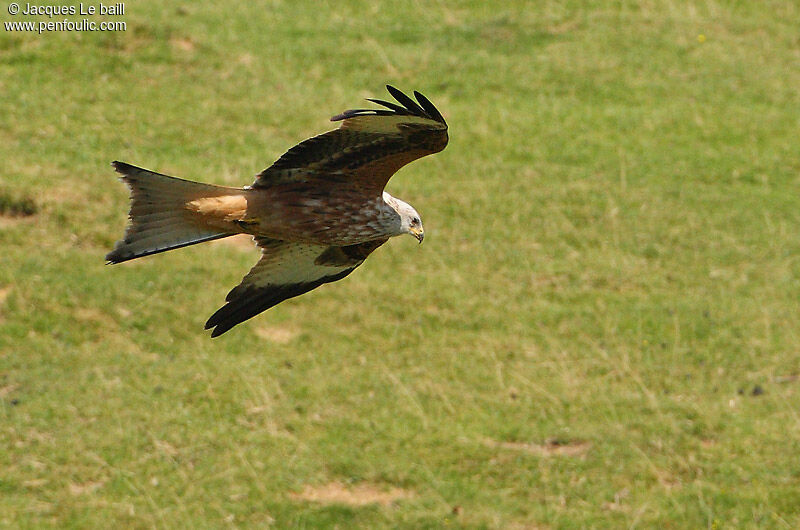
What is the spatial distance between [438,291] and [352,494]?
2966 millimetres

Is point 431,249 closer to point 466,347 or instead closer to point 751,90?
point 466,347

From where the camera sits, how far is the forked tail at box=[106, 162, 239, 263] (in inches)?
289

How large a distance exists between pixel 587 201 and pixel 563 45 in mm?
3588

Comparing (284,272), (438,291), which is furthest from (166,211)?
(438,291)

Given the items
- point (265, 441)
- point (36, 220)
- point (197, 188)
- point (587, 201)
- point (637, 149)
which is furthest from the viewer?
point (637, 149)

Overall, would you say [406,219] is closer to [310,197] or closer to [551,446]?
[310,197]

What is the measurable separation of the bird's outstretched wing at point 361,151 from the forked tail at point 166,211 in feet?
1.27

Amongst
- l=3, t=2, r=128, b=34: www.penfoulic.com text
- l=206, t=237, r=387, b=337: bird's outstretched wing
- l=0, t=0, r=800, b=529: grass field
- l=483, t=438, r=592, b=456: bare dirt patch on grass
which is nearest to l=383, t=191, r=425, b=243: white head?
l=206, t=237, r=387, b=337: bird's outstretched wing

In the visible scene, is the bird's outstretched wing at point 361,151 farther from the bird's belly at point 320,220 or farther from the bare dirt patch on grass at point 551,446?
the bare dirt patch on grass at point 551,446

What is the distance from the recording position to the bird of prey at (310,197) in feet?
24.2

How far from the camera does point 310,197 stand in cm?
754

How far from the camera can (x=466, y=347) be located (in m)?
12.2

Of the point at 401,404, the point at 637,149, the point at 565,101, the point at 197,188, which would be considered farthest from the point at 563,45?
the point at 197,188

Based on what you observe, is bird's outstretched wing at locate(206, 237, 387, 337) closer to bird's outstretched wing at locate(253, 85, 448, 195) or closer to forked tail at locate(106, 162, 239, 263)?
bird's outstretched wing at locate(253, 85, 448, 195)
